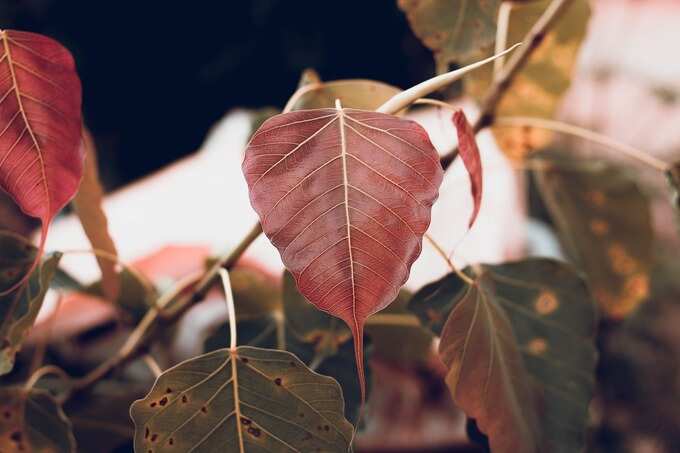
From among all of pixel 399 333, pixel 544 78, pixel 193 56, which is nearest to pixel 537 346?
pixel 399 333

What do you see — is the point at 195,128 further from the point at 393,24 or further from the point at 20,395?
the point at 20,395

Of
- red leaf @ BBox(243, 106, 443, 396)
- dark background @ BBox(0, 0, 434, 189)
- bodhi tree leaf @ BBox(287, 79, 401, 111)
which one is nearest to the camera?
red leaf @ BBox(243, 106, 443, 396)

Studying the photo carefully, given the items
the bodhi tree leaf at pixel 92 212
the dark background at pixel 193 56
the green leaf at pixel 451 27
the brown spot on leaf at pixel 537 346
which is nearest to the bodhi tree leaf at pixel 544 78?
the green leaf at pixel 451 27

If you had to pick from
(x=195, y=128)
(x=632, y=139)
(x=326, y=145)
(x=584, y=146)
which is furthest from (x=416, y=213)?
(x=632, y=139)

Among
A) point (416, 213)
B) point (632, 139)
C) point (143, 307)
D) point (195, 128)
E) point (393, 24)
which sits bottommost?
point (632, 139)

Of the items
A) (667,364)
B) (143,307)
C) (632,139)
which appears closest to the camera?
(143,307)

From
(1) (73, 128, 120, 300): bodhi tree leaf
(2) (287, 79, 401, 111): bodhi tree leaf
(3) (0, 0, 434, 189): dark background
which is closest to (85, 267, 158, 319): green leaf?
(1) (73, 128, 120, 300): bodhi tree leaf

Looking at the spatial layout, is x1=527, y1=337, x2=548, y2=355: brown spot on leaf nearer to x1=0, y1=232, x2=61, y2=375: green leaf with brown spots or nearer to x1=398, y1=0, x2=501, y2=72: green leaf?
x1=398, y1=0, x2=501, y2=72: green leaf
